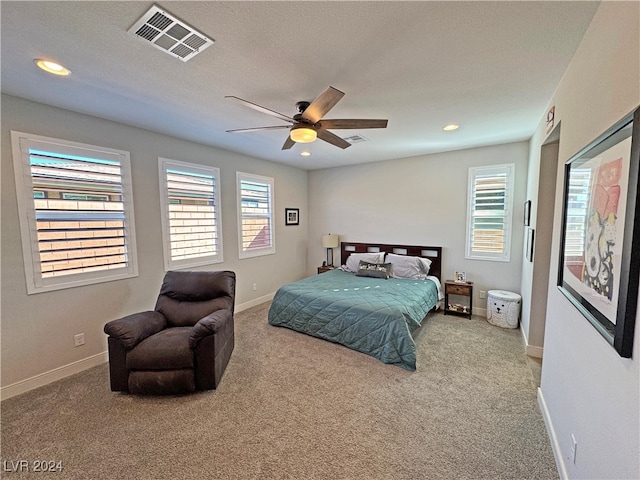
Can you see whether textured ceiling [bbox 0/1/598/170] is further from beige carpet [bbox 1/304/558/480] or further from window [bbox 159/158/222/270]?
beige carpet [bbox 1/304/558/480]

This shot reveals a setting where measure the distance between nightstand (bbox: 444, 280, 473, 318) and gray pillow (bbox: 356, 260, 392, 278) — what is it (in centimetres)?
92

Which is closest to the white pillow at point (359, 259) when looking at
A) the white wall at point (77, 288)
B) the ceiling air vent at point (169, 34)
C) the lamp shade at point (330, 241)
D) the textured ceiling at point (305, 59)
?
the lamp shade at point (330, 241)

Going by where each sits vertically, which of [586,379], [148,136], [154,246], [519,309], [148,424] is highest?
[148,136]

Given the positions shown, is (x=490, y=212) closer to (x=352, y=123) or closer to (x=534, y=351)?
(x=534, y=351)

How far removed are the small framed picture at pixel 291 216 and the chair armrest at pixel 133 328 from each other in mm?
3117

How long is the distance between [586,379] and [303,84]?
2588mm

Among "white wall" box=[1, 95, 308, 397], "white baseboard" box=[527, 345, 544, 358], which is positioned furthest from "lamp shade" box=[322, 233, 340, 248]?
"white baseboard" box=[527, 345, 544, 358]

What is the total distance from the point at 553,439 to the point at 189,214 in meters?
4.29

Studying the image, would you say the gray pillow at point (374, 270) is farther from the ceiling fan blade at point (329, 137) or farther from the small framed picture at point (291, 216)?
the ceiling fan blade at point (329, 137)

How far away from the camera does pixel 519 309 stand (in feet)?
11.9

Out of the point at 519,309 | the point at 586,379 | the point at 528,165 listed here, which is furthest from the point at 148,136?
the point at 519,309

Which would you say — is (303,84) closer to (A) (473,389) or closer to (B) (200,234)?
(B) (200,234)

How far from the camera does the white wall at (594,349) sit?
0.99 m

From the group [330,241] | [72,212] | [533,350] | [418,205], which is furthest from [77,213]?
[533,350]
